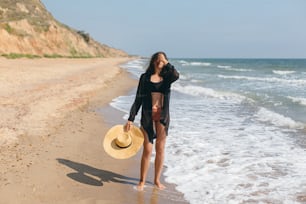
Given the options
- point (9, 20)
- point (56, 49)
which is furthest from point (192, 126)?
point (56, 49)

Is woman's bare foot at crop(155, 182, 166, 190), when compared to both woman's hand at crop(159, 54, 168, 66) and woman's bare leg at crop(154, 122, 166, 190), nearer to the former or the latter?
woman's bare leg at crop(154, 122, 166, 190)

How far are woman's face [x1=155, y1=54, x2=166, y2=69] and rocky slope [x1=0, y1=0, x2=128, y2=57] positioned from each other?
36.3m

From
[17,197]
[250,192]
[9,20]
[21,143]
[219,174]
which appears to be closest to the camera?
[17,197]

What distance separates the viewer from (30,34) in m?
47.2

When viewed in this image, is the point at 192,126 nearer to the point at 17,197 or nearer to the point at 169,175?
the point at 169,175

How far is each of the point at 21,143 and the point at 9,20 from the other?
43.8 m


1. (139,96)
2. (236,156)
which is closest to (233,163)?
(236,156)

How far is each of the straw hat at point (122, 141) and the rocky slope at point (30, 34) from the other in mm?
35946

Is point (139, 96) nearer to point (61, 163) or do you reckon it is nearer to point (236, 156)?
point (61, 163)

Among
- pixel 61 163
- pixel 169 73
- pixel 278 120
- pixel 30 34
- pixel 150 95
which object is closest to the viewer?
pixel 169 73

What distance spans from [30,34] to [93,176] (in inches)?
1769

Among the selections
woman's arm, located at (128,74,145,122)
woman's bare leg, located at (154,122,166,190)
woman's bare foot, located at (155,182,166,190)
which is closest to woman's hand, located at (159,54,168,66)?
woman's arm, located at (128,74,145,122)

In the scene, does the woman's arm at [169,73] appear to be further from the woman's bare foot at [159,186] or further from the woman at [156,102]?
the woman's bare foot at [159,186]

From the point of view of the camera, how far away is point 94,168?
223 inches
